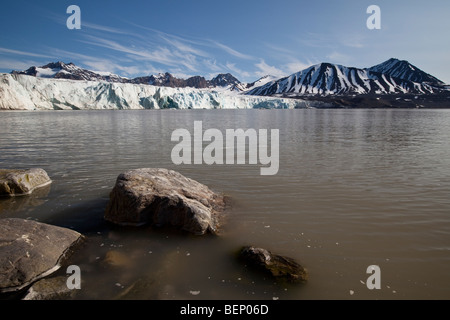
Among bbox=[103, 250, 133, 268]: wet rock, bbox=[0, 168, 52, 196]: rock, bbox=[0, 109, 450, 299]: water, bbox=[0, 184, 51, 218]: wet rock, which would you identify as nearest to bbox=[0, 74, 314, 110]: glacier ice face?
bbox=[0, 168, 52, 196]: rock

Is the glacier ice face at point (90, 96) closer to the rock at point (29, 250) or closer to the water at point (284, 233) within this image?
the water at point (284, 233)

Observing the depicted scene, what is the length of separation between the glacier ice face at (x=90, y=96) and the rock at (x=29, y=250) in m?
82.0

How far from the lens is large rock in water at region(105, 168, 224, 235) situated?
595cm

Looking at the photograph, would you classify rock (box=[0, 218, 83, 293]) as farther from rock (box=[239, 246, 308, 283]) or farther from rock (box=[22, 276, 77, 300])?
rock (box=[239, 246, 308, 283])

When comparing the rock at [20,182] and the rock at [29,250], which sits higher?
the rock at [20,182]

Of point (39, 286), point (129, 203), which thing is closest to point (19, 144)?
point (129, 203)

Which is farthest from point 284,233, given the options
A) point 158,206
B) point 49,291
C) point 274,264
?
point 49,291

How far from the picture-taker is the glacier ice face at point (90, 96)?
70.9 m

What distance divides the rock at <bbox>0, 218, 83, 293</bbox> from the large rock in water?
1.13 metres

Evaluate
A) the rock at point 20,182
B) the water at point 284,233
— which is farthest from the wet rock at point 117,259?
the rock at point 20,182

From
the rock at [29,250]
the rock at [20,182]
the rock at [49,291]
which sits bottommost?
the rock at [49,291]

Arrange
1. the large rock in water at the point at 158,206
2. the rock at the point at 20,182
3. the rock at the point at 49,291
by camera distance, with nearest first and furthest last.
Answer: the rock at the point at 49,291 < the large rock in water at the point at 158,206 < the rock at the point at 20,182

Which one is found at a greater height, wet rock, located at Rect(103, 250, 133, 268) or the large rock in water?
the large rock in water

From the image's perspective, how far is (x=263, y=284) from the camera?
4.15 meters
